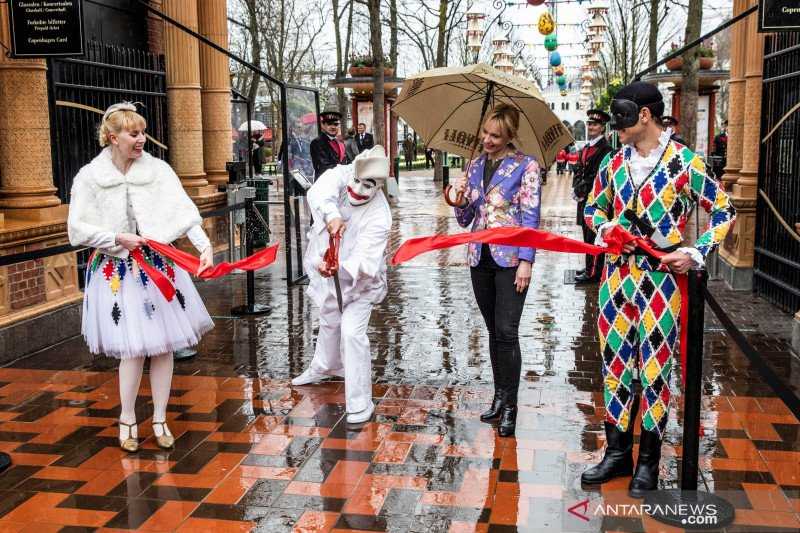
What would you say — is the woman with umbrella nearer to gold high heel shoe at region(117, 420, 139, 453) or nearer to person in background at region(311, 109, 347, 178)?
gold high heel shoe at region(117, 420, 139, 453)

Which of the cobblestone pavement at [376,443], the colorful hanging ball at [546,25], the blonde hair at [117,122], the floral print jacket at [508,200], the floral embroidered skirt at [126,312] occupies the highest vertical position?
the colorful hanging ball at [546,25]

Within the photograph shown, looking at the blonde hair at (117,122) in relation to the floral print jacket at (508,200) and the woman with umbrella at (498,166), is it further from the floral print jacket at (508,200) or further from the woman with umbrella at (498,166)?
the floral print jacket at (508,200)

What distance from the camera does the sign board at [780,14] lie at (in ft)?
21.9

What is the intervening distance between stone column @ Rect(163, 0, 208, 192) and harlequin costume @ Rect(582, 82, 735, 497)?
7786 mm

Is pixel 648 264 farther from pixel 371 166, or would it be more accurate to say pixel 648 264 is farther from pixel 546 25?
pixel 546 25

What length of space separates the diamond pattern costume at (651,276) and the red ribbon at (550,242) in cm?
6

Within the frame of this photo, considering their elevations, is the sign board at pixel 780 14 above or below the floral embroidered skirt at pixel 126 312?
above

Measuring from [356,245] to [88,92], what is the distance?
4.48m

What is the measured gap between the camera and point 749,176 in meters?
9.95

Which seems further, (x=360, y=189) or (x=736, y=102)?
(x=736, y=102)

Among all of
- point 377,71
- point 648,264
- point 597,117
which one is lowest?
point 648,264

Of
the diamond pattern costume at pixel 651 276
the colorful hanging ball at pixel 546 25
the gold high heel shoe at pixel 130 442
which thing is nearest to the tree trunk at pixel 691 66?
the diamond pattern costume at pixel 651 276

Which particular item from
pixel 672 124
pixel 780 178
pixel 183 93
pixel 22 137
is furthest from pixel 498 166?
pixel 672 124

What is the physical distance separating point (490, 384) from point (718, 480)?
2050 millimetres
